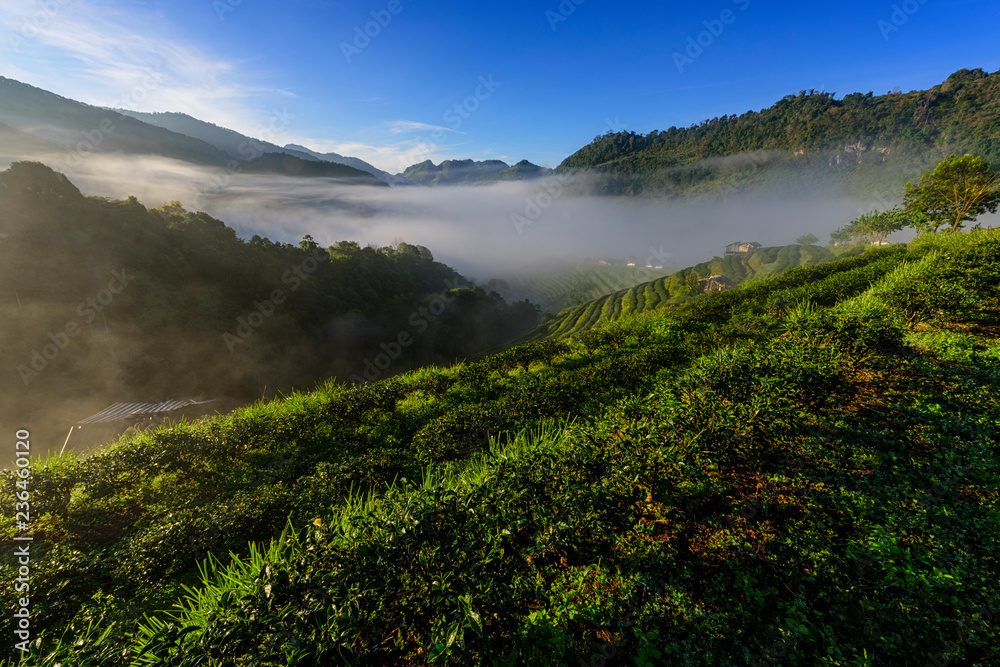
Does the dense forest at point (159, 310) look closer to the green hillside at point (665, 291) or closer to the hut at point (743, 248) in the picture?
the green hillside at point (665, 291)

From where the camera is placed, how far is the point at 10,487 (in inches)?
229

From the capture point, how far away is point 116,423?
15.9m

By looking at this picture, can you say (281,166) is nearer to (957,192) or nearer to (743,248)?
(957,192)

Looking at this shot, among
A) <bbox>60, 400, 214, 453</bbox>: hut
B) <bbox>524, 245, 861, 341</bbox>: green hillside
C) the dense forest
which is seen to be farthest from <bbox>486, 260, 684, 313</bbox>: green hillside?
<bbox>60, 400, 214, 453</bbox>: hut

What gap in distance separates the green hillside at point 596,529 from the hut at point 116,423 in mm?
12696

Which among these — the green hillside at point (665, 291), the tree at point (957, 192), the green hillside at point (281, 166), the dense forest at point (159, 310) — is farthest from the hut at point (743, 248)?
the green hillside at point (281, 166)

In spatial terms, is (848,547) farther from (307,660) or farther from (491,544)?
(307,660)

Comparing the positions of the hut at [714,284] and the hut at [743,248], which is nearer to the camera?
the hut at [714,284]

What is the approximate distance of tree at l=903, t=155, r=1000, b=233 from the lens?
25.1 meters

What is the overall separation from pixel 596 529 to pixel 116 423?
22.4 meters

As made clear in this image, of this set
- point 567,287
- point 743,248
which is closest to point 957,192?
point 743,248

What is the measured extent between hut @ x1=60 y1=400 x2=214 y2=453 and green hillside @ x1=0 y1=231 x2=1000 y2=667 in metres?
12.7

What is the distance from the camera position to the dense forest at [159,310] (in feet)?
75.5

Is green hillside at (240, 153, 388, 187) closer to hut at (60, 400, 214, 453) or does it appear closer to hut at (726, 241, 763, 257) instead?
hut at (60, 400, 214, 453)
